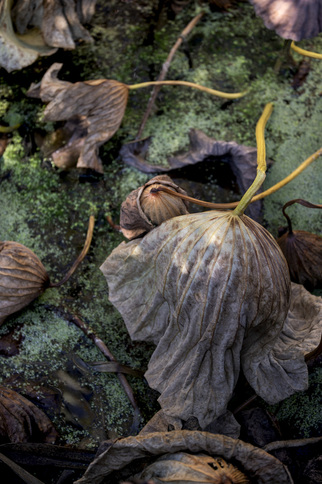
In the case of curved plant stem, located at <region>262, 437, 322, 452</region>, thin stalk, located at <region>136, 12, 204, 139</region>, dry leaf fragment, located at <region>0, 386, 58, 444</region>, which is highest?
thin stalk, located at <region>136, 12, 204, 139</region>

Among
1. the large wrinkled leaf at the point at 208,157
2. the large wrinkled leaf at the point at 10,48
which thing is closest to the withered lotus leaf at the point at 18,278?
the large wrinkled leaf at the point at 208,157

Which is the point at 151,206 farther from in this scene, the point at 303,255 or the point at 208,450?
the point at 208,450

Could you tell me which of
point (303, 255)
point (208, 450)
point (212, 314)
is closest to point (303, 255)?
point (303, 255)

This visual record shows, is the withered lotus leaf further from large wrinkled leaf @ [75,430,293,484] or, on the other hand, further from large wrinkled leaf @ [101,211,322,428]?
large wrinkled leaf @ [75,430,293,484]

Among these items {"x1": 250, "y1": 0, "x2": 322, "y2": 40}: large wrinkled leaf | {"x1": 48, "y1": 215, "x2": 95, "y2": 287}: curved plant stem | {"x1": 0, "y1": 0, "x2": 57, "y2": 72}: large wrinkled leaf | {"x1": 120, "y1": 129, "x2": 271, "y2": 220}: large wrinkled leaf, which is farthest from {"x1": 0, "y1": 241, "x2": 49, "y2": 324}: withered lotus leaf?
{"x1": 250, "y1": 0, "x2": 322, "y2": 40}: large wrinkled leaf

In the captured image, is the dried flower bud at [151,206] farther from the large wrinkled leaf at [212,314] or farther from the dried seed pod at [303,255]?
the dried seed pod at [303,255]

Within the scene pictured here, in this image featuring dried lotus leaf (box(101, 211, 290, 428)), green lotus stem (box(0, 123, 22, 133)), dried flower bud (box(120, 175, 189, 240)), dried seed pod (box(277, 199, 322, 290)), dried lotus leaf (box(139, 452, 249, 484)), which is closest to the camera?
dried lotus leaf (box(139, 452, 249, 484))

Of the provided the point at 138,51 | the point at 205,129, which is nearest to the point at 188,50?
the point at 138,51

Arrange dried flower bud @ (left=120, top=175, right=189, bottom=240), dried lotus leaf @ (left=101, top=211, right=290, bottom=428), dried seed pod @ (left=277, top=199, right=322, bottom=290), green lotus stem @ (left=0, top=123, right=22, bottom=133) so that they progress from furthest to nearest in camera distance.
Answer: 1. green lotus stem @ (left=0, top=123, right=22, bottom=133)
2. dried seed pod @ (left=277, top=199, right=322, bottom=290)
3. dried flower bud @ (left=120, top=175, right=189, bottom=240)
4. dried lotus leaf @ (left=101, top=211, right=290, bottom=428)
